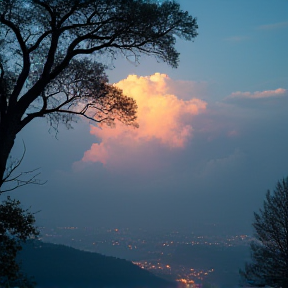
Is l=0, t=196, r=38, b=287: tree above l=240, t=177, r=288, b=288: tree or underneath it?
underneath

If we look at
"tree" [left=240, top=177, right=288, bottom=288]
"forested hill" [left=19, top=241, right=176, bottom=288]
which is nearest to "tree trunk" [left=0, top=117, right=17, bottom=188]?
"forested hill" [left=19, top=241, right=176, bottom=288]

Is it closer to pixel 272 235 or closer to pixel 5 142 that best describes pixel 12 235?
pixel 5 142

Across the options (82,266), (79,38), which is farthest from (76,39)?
(82,266)

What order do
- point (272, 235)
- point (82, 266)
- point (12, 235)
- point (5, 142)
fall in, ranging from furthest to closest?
1. point (272, 235)
2. point (82, 266)
3. point (12, 235)
4. point (5, 142)

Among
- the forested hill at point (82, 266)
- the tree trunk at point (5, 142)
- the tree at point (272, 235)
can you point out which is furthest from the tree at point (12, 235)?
the tree at point (272, 235)

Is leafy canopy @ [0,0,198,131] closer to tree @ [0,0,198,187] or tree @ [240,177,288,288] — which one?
tree @ [0,0,198,187]

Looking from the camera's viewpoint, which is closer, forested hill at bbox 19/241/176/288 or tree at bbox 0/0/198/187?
tree at bbox 0/0/198/187

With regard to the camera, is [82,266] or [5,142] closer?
[5,142]
